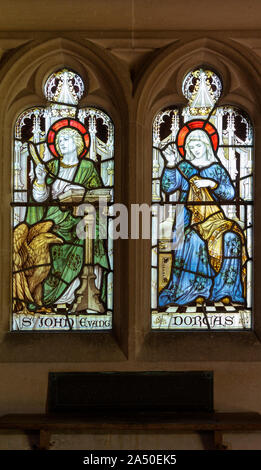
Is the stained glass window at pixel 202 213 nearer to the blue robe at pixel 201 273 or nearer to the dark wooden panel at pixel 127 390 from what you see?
the blue robe at pixel 201 273

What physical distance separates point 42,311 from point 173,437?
146 cm

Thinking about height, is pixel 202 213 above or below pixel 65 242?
above

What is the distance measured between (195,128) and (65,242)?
1461 millimetres

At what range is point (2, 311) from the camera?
5371 mm

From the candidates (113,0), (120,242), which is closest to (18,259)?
(120,242)

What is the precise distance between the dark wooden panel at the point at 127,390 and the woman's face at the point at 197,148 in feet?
5.88

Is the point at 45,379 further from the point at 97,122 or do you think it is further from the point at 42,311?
the point at 97,122

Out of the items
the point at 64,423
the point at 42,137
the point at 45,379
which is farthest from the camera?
the point at 42,137

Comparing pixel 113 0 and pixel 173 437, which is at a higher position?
pixel 113 0

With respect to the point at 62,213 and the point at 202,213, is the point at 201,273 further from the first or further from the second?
the point at 62,213

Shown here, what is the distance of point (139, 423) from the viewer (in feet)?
15.9

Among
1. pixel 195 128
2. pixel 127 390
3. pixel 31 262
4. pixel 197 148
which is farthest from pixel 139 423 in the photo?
pixel 195 128

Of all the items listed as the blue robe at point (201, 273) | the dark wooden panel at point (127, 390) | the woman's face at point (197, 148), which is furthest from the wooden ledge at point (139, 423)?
the woman's face at point (197, 148)

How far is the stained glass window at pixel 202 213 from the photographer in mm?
5430
